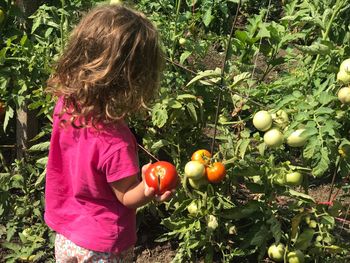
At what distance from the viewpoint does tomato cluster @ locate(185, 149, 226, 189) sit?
2205 mm

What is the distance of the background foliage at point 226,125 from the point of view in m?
2.34

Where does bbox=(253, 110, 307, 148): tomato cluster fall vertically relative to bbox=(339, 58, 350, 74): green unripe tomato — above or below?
below

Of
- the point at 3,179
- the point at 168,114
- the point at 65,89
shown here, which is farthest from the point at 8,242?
the point at 65,89

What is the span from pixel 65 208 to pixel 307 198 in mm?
1052

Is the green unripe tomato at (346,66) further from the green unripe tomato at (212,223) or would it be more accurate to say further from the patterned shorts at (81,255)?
the patterned shorts at (81,255)

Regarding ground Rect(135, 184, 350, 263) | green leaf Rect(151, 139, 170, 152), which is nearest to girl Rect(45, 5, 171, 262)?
green leaf Rect(151, 139, 170, 152)

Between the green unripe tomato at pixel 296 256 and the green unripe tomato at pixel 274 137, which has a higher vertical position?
the green unripe tomato at pixel 274 137

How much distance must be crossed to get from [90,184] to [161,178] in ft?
0.74

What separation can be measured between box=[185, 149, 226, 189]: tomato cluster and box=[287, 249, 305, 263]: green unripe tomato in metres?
0.56

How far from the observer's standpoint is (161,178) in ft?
5.60

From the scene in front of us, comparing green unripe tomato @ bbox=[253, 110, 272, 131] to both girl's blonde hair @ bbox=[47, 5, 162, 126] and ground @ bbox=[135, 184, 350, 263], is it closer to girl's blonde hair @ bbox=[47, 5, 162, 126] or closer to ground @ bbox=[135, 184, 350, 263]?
girl's blonde hair @ bbox=[47, 5, 162, 126]

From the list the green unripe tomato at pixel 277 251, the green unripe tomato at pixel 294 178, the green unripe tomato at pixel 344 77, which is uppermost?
the green unripe tomato at pixel 344 77

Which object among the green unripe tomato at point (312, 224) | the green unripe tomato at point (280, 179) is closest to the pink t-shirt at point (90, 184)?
the green unripe tomato at point (280, 179)

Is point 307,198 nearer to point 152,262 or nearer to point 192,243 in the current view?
point 192,243
